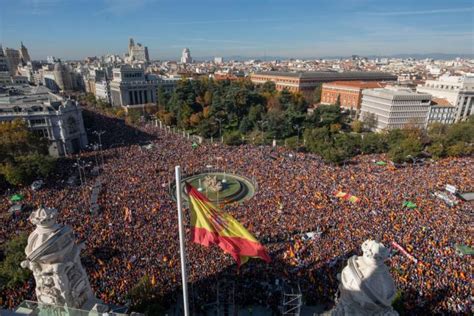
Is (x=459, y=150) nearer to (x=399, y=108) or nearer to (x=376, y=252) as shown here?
(x=399, y=108)

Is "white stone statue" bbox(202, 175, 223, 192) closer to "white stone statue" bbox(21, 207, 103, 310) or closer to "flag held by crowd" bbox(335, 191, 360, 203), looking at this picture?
"flag held by crowd" bbox(335, 191, 360, 203)

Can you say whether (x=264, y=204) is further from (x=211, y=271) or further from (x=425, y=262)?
(x=425, y=262)

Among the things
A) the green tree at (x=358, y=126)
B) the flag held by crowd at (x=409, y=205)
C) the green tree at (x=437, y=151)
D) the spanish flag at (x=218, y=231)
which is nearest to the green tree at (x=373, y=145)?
the green tree at (x=437, y=151)

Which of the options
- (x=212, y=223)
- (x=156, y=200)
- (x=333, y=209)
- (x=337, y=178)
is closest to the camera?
(x=212, y=223)

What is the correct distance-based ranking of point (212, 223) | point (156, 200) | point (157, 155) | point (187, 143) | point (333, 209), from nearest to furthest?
point (212, 223) → point (333, 209) → point (156, 200) → point (157, 155) → point (187, 143)

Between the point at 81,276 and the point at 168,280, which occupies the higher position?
the point at 81,276

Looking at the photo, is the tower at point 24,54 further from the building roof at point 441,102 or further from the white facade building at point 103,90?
the building roof at point 441,102

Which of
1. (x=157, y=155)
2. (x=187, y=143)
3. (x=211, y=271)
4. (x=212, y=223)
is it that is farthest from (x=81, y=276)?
(x=187, y=143)
